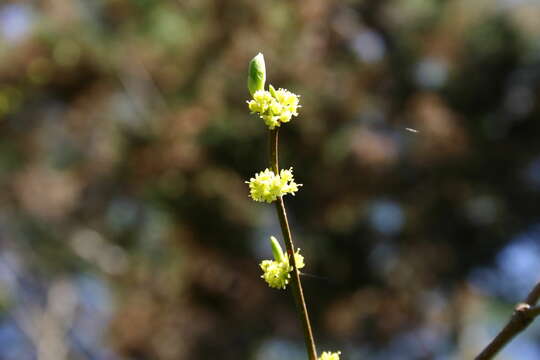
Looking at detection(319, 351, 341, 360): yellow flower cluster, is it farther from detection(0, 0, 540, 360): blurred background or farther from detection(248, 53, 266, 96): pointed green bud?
detection(0, 0, 540, 360): blurred background

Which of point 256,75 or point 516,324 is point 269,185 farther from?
point 516,324

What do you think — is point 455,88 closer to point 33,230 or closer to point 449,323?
point 449,323

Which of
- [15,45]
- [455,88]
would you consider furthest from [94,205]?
[455,88]

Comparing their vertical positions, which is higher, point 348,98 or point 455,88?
point 455,88

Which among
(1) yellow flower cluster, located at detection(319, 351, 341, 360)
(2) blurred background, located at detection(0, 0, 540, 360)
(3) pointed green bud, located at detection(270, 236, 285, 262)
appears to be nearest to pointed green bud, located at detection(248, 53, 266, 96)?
(3) pointed green bud, located at detection(270, 236, 285, 262)

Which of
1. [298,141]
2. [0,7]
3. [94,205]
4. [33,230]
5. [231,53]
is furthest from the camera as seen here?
[33,230]

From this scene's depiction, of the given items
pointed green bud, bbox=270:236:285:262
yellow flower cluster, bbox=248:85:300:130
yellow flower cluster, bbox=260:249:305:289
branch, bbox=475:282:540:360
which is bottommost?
branch, bbox=475:282:540:360
